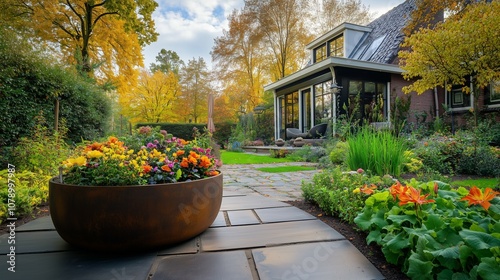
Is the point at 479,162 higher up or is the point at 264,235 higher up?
the point at 479,162

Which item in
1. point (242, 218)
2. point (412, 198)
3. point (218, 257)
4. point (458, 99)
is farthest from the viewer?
point (458, 99)

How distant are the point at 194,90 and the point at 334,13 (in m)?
11.1

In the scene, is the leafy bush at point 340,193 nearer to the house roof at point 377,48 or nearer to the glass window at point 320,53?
the house roof at point 377,48

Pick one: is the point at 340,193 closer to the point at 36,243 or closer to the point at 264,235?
the point at 264,235

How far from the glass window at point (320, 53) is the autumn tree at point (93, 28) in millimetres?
7536

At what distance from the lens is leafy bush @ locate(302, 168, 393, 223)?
1.86m

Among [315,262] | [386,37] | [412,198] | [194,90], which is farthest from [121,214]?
[194,90]

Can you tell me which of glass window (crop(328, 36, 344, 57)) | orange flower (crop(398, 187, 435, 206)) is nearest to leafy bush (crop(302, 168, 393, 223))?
orange flower (crop(398, 187, 435, 206))

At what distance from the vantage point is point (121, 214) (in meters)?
1.33

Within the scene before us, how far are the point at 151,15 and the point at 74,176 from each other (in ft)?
33.8

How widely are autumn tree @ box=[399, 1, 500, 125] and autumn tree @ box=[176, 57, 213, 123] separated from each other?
50.0ft

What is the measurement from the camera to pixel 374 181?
2.29m

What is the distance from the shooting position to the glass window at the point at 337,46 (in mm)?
11635

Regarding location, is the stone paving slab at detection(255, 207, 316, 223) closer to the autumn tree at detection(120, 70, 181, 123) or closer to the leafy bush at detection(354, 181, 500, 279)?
the leafy bush at detection(354, 181, 500, 279)
